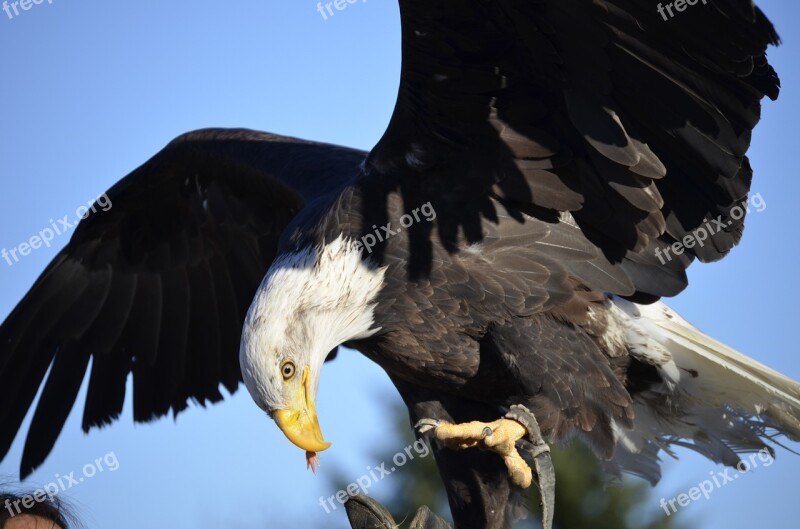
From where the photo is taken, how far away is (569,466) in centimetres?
1065

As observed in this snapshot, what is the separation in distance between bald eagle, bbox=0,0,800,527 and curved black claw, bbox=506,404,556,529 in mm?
11

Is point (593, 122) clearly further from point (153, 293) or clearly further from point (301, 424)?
point (153, 293)

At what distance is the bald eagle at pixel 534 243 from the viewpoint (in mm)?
3900

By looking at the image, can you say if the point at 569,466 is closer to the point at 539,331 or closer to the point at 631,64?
the point at 539,331

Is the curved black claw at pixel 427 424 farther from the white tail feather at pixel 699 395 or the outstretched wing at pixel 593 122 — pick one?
the white tail feather at pixel 699 395

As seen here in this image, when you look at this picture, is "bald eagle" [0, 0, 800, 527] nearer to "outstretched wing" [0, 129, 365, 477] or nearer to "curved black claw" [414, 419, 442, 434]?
"curved black claw" [414, 419, 442, 434]

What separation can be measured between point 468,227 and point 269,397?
111 centimetres

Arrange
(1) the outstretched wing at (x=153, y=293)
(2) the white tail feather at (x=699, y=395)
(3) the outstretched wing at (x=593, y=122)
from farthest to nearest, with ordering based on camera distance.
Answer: (1) the outstretched wing at (x=153, y=293)
(2) the white tail feather at (x=699, y=395)
(3) the outstretched wing at (x=593, y=122)

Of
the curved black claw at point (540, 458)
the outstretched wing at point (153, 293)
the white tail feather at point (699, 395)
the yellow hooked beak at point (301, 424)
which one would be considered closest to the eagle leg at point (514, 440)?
the curved black claw at point (540, 458)

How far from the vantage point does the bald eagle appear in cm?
390

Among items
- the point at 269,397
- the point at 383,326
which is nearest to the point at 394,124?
the point at 383,326

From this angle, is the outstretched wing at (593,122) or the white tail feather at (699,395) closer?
the outstretched wing at (593,122)

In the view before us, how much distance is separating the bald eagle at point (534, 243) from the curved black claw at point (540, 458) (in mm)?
11

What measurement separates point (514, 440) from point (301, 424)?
81 cm
